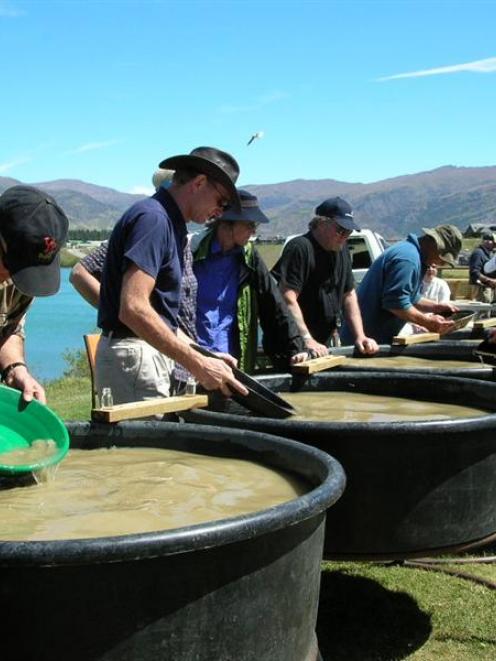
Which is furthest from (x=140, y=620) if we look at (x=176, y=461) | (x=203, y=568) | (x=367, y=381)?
(x=367, y=381)

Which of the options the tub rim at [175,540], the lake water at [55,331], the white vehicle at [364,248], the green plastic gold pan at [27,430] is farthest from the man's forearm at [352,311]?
the lake water at [55,331]

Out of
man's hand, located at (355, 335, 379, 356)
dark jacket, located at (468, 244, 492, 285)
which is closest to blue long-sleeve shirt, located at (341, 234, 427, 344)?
man's hand, located at (355, 335, 379, 356)

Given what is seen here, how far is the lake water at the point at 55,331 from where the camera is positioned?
18781mm

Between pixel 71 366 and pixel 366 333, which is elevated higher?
pixel 366 333

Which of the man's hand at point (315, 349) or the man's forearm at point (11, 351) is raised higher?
the man's forearm at point (11, 351)

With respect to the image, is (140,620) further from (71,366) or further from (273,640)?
(71,366)

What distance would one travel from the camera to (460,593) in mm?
5195

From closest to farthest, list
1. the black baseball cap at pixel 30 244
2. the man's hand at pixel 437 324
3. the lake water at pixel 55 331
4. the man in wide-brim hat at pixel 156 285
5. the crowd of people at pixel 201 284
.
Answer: the black baseball cap at pixel 30 244, the crowd of people at pixel 201 284, the man in wide-brim hat at pixel 156 285, the man's hand at pixel 437 324, the lake water at pixel 55 331

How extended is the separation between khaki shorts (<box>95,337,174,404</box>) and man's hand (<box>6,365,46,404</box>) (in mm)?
668

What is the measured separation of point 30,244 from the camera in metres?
3.11

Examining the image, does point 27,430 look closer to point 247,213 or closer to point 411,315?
point 247,213

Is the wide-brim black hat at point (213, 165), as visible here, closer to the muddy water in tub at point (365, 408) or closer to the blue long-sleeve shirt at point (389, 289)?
the muddy water in tub at point (365, 408)

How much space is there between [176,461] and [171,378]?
52.1 inches

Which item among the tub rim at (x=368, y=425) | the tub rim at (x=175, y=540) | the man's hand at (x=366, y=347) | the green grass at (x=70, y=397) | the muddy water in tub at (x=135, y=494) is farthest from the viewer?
the green grass at (x=70, y=397)
